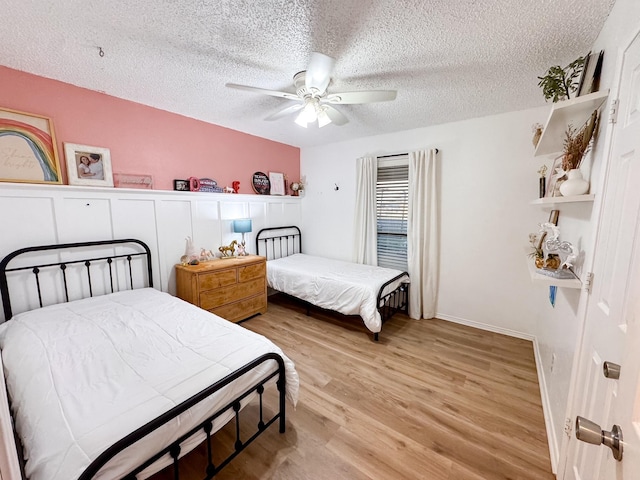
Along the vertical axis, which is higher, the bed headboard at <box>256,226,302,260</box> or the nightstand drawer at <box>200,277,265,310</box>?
the bed headboard at <box>256,226,302,260</box>

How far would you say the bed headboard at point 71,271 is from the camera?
206cm

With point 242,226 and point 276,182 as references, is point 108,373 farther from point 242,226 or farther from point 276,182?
point 276,182

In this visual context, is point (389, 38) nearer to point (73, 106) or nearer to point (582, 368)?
point (582, 368)

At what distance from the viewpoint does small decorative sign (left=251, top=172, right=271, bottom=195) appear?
3.86 meters

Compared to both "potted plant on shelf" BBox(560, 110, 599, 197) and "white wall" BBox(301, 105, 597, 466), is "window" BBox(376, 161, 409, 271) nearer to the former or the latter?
"white wall" BBox(301, 105, 597, 466)

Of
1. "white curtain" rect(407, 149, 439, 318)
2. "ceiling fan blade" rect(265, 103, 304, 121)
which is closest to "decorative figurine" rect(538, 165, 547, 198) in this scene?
"white curtain" rect(407, 149, 439, 318)

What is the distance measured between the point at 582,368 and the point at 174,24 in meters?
2.79

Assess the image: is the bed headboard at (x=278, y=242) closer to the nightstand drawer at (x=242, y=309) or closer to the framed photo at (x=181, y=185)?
the nightstand drawer at (x=242, y=309)

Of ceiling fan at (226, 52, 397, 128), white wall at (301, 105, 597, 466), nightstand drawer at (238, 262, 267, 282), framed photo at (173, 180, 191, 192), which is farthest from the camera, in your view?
nightstand drawer at (238, 262, 267, 282)

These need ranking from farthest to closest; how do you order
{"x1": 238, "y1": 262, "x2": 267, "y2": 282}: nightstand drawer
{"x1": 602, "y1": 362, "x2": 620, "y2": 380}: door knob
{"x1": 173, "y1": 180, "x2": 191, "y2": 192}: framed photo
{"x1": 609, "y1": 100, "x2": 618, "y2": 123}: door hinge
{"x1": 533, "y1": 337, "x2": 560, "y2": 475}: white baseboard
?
{"x1": 238, "y1": 262, "x2": 267, "y2": 282}: nightstand drawer → {"x1": 173, "y1": 180, "x2": 191, "y2": 192}: framed photo → {"x1": 533, "y1": 337, "x2": 560, "y2": 475}: white baseboard → {"x1": 609, "y1": 100, "x2": 618, "y2": 123}: door hinge → {"x1": 602, "y1": 362, "x2": 620, "y2": 380}: door knob

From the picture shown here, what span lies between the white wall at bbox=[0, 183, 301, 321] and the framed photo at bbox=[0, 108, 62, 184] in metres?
0.10

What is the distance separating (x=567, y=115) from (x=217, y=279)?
3.22m

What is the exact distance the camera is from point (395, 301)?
3.53 metres

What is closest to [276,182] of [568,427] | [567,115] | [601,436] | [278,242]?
[278,242]
